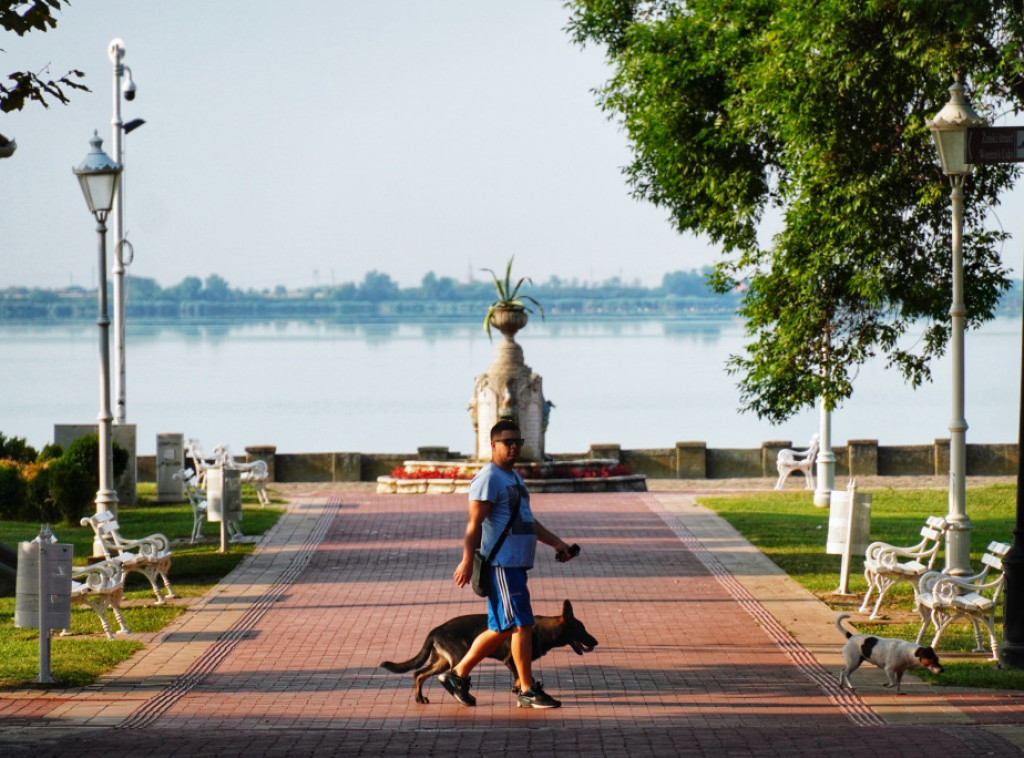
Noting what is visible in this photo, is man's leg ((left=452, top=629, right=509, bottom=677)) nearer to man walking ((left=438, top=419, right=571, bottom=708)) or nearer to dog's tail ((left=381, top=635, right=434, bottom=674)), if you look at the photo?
man walking ((left=438, top=419, right=571, bottom=708))

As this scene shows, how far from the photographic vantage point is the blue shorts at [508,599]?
363 inches

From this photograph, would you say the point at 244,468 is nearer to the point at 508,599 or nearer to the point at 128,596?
the point at 128,596

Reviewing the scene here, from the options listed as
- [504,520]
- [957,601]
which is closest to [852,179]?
[957,601]

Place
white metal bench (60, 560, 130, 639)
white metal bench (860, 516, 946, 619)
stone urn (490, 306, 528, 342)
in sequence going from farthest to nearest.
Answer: stone urn (490, 306, 528, 342) → white metal bench (860, 516, 946, 619) → white metal bench (60, 560, 130, 639)

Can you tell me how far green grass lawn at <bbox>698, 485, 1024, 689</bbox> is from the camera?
448 inches

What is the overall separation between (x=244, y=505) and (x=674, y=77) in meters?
9.38

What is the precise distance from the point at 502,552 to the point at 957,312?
19.1ft

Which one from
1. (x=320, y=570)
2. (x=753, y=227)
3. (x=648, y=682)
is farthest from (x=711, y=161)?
(x=648, y=682)

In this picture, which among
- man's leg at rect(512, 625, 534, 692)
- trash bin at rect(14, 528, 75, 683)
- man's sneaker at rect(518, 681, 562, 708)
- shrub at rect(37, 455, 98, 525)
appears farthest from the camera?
shrub at rect(37, 455, 98, 525)

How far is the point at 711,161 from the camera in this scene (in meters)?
23.8

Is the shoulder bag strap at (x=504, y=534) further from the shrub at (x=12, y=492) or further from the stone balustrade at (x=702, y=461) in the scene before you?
the stone balustrade at (x=702, y=461)

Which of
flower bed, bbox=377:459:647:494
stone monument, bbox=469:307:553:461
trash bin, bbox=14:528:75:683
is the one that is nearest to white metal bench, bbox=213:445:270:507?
flower bed, bbox=377:459:647:494

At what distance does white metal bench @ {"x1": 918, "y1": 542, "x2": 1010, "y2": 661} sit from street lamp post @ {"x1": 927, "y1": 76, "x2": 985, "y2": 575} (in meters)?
1.10

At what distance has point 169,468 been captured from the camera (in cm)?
2534
